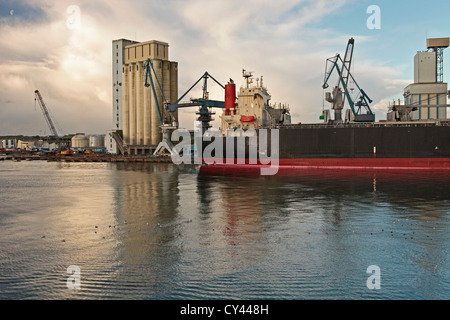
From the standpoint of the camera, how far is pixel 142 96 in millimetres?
123938

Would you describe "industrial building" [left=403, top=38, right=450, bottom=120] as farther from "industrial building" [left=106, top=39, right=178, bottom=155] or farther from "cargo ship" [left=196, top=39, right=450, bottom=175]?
"industrial building" [left=106, top=39, right=178, bottom=155]

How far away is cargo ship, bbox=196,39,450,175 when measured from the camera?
4825 centimetres

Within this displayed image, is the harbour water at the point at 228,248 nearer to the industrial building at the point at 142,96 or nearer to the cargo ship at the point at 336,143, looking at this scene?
the cargo ship at the point at 336,143

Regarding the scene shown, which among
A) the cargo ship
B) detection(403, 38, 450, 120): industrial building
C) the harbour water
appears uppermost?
detection(403, 38, 450, 120): industrial building

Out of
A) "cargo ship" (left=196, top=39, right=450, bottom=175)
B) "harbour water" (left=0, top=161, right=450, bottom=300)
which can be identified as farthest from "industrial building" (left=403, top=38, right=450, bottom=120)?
"harbour water" (left=0, top=161, right=450, bottom=300)

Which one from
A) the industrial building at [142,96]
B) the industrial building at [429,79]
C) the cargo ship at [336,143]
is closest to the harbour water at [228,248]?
the cargo ship at [336,143]

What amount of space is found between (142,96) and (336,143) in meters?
86.9

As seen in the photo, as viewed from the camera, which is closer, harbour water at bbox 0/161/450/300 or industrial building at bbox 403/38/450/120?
harbour water at bbox 0/161/450/300

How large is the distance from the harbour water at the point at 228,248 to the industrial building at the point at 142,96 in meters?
96.6

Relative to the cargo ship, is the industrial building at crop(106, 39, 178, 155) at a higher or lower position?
higher

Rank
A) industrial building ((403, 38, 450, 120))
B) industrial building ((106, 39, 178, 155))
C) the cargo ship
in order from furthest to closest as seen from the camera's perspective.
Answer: industrial building ((106, 39, 178, 155))
industrial building ((403, 38, 450, 120))
the cargo ship

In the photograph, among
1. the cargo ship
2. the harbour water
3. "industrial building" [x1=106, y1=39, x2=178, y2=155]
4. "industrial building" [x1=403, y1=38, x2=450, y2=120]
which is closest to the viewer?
the harbour water

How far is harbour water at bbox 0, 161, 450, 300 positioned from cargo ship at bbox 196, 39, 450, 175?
26.2 meters
